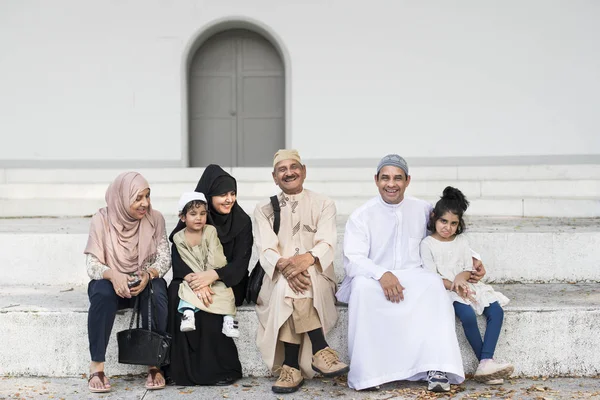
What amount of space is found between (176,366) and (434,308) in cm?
157

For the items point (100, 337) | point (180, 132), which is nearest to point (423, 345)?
point (100, 337)

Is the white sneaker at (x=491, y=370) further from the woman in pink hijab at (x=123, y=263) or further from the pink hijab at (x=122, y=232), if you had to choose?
the pink hijab at (x=122, y=232)

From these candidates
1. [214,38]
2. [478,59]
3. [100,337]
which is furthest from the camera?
[214,38]

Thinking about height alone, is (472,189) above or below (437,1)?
below

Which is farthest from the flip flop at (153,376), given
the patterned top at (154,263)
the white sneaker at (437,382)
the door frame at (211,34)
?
the door frame at (211,34)

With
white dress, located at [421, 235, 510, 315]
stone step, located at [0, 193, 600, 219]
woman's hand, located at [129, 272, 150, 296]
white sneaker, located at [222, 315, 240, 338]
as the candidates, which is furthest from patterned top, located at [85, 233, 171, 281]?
stone step, located at [0, 193, 600, 219]

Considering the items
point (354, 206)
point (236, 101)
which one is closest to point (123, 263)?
point (354, 206)

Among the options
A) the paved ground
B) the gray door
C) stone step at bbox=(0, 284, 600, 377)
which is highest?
the gray door

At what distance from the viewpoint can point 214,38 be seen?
9.59 meters

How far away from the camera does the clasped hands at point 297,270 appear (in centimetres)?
407

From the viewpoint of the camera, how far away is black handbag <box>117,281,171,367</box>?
12.9 ft

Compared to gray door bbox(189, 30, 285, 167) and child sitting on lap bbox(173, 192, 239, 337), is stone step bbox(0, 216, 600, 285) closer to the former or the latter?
child sitting on lap bbox(173, 192, 239, 337)

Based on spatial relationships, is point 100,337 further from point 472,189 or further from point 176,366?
point 472,189

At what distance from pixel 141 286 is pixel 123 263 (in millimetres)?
233
